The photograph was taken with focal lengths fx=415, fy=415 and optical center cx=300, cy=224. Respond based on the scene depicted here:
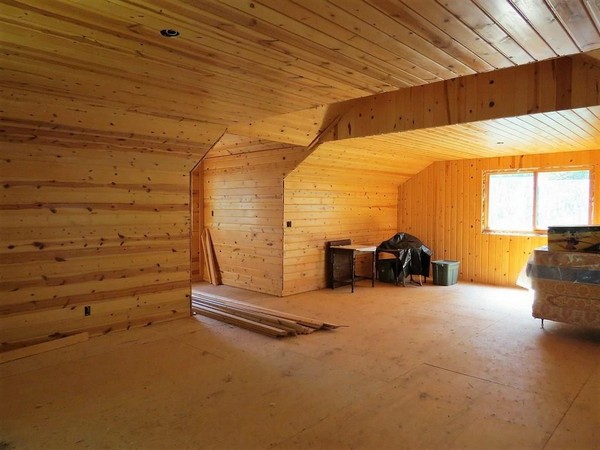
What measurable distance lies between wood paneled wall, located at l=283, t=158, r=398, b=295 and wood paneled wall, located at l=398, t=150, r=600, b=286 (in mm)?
666

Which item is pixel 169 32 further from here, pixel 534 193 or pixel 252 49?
pixel 534 193

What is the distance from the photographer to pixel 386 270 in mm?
7332

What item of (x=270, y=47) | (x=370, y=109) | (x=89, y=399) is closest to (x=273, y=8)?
(x=270, y=47)

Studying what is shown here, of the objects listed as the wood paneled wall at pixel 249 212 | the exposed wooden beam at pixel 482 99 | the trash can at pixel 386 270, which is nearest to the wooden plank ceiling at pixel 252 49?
the exposed wooden beam at pixel 482 99

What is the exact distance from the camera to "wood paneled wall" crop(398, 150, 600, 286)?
686 cm

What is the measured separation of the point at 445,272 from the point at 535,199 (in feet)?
6.10

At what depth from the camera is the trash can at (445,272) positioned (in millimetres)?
7086

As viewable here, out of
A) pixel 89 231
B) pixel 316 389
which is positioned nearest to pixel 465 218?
pixel 316 389

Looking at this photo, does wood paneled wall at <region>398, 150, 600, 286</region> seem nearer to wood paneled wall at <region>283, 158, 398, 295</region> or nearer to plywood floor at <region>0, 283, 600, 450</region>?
wood paneled wall at <region>283, 158, 398, 295</region>

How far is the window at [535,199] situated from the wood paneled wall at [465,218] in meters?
0.17

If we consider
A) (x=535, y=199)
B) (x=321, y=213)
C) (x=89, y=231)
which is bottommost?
(x=89, y=231)

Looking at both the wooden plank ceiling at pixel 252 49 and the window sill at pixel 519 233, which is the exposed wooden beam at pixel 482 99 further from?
the window sill at pixel 519 233

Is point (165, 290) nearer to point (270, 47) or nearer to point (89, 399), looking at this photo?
point (89, 399)

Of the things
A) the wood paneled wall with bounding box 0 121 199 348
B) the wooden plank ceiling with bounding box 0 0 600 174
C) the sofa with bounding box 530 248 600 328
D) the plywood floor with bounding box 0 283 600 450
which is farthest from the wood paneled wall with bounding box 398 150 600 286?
the wood paneled wall with bounding box 0 121 199 348
